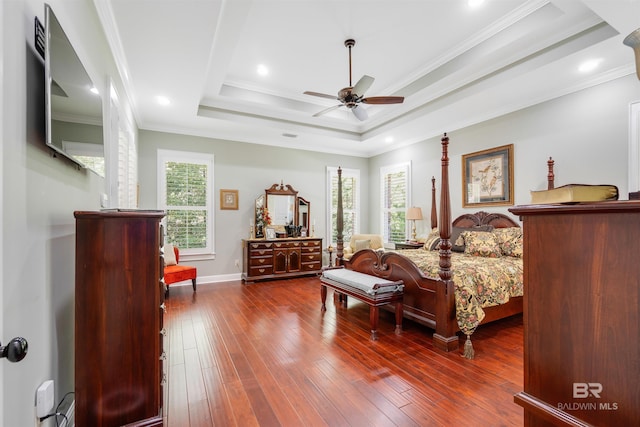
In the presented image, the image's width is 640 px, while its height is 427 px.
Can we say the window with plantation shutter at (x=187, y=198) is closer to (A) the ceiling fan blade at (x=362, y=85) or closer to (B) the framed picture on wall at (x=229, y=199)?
(B) the framed picture on wall at (x=229, y=199)

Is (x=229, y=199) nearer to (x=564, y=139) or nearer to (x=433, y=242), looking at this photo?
(x=433, y=242)

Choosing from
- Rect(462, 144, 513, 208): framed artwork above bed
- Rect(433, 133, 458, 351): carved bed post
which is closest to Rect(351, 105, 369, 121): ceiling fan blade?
Rect(433, 133, 458, 351): carved bed post

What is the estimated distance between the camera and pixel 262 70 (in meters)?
4.09

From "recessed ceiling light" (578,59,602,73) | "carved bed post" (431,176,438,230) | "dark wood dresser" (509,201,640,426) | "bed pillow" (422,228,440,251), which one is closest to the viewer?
"dark wood dresser" (509,201,640,426)

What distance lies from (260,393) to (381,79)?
4236 mm

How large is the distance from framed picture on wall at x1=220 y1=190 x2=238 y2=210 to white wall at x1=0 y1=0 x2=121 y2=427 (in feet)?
12.8

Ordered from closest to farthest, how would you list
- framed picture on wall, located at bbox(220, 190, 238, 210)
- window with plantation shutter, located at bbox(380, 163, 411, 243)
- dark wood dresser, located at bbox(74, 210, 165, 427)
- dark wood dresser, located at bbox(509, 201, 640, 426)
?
1. dark wood dresser, located at bbox(509, 201, 640, 426)
2. dark wood dresser, located at bbox(74, 210, 165, 427)
3. framed picture on wall, located at bbox(220, 190, 238, 210)
4. window with plantation shutter, located at bbox(380, 163, 411, 243)

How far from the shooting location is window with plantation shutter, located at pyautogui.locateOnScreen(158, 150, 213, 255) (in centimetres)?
525

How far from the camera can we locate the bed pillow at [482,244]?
13.1ft

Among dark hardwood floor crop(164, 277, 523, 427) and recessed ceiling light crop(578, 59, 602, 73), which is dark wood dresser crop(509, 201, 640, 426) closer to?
dark hardwood floor crop(164, 277, 523, 427)

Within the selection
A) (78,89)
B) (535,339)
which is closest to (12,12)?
(78,89)

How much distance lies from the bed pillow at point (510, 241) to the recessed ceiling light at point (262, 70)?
156 inches

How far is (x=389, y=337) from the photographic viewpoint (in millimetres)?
3025

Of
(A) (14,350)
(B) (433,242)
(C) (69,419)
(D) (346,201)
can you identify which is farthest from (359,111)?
(C) (69,419)
